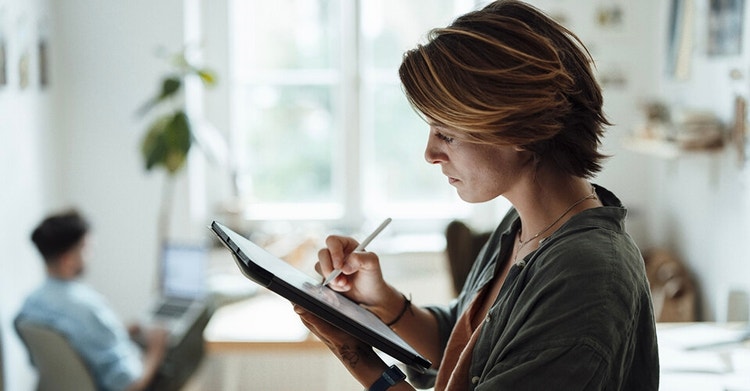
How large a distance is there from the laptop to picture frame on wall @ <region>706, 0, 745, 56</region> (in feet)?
6.70

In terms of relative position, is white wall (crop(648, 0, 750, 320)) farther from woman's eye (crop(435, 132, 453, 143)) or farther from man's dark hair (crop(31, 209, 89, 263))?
man's dark hair (crop(31, 209, 89, 263))

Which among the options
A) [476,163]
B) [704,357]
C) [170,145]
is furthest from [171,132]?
[476,163]

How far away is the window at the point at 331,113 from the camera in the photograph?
14.4 feet

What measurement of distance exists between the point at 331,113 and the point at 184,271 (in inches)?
48.2

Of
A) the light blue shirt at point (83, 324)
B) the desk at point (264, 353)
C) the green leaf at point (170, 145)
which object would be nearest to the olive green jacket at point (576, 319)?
the desk at point (264, 353)

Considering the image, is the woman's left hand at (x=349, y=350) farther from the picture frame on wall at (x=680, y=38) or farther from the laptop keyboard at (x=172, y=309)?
the picture frame on wall at (x=680, y=38)

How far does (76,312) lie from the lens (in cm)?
302

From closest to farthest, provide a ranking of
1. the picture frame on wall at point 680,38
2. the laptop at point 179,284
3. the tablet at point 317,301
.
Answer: the tablet at point 317,301, the picture frame on wall at point 680,38, the laptop at point 179,284

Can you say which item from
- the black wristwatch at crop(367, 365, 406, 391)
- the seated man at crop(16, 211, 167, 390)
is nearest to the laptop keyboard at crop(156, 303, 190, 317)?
the seated man at crop(16, 211, 167, 390)

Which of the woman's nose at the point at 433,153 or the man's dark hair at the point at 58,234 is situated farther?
the man's dark hair at the point at 58,234

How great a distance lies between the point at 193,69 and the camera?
375 cm

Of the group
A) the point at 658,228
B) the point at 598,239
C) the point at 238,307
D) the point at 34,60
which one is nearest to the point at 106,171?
the point at 34,60

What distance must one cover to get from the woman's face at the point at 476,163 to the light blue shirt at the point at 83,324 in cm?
207

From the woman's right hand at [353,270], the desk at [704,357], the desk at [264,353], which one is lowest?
the desk at [264,353]
